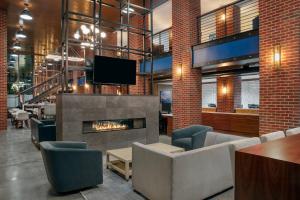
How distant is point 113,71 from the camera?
5.87m

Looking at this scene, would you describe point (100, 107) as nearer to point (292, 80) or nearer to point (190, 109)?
point (190, 109)

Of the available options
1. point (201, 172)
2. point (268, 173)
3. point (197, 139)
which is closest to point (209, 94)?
point (197, 139)

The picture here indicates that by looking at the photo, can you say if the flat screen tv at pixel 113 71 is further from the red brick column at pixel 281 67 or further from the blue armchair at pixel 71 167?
the red brick column at pixel 281 67

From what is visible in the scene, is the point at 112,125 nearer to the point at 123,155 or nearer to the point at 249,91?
the point at 123,155

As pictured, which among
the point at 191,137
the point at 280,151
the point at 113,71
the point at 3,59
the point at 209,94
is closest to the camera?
the point at 280,151

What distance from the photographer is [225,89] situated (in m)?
11.1

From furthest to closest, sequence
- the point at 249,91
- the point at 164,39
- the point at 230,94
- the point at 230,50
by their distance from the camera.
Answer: the point at 249,91
the point at 164,39
the point at 230,94
the point at 230,50

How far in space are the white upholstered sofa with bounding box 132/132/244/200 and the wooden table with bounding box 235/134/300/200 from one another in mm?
715

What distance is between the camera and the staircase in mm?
13156

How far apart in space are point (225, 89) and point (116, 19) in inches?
249

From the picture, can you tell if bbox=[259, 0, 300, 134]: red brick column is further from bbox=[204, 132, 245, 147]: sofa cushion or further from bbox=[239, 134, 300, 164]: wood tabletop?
bbox=[239, 134, 300, 164]: wood tabletop

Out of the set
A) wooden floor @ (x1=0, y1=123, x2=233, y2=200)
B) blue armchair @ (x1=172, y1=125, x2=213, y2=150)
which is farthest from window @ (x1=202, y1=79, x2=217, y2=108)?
wooden floor @ (x1=0, y1=123, x2=233, y2=200)

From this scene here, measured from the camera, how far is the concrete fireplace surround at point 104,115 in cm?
501

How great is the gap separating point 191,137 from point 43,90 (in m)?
13.4
